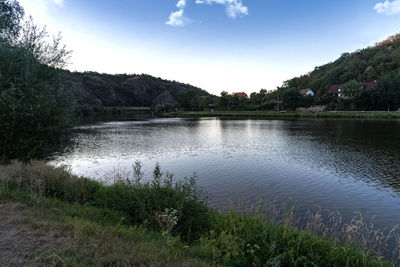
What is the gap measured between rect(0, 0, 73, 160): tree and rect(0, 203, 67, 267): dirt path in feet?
25.2

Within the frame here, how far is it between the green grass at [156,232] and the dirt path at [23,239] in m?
0.34

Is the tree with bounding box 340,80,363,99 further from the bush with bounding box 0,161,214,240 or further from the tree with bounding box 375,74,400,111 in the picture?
the bush with bounding box 0,161,214,240

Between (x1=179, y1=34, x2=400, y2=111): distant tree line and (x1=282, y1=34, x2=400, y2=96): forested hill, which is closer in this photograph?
(x1=179, y1=34, x2=400, y2=111): distant tree line

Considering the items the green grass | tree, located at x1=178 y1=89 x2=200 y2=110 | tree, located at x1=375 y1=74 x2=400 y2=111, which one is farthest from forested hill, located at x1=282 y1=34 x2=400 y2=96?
the green grass

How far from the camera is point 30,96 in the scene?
39.8 feet

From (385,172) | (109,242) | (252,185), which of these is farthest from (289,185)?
(109,242)

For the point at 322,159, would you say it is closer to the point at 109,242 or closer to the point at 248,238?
the point at 248,238

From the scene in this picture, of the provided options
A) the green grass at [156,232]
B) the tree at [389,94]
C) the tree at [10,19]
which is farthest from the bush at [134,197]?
the tree at [389,94]

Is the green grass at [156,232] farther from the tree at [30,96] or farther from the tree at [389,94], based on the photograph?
the tree at [389,94]

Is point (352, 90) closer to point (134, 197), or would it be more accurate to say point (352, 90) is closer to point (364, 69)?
point (364, 69)

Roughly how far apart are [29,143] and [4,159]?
4.86ft

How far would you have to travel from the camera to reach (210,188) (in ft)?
47.9

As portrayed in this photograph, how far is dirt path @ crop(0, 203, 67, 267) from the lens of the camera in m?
4.23

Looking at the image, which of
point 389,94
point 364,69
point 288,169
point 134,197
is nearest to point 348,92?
point 389,94
